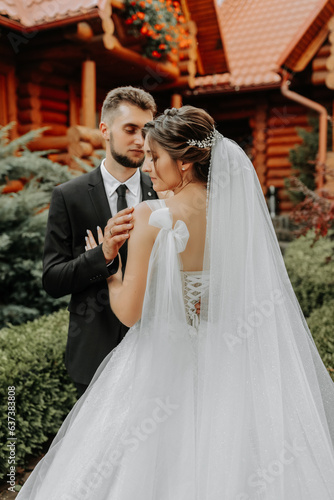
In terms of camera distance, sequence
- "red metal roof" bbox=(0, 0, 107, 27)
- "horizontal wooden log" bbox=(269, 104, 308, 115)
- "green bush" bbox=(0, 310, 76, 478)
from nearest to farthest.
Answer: "green bush" bbox=(0, 310, 76, 478) → "red metal roof" bbox=(0, 0, 107, 27) → "horizontal wooden log" bbox=(269, 104, 308, 115)

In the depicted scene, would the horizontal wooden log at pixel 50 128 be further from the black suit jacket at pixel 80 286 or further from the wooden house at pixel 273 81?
the black suit jacket at pixel 80 286

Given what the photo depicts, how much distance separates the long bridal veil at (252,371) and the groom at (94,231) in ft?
1.88

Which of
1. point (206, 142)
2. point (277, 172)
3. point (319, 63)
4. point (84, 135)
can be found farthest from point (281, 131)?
point (206, 142)

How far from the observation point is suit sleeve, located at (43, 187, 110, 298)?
82.9 inches

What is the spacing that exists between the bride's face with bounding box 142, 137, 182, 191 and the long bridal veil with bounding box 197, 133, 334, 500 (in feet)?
0.49

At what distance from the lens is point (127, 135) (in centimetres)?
242

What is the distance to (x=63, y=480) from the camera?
1839 millimetres

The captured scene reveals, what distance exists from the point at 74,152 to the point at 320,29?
6.45 meters

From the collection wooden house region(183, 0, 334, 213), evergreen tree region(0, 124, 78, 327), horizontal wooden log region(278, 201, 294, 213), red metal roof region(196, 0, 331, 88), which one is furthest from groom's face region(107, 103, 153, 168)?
horizontal wooden log region(278, 201, 294, 213)

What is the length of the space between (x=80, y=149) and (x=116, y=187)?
496cm

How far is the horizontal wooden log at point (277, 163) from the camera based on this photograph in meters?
11.4

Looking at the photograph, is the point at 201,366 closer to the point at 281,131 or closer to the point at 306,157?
the point at 306,157

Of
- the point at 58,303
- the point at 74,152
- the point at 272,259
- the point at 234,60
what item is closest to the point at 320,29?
the point at 234,60

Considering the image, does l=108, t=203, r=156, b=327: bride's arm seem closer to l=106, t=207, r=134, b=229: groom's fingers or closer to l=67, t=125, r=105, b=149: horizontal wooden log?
l=106, t=207, r=134, b=229: groom's fingers
